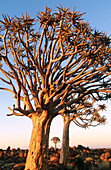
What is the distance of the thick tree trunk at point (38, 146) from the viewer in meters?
8.27

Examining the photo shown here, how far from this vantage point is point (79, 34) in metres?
9.45

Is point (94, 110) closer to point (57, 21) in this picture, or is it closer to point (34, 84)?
point (34, 84)

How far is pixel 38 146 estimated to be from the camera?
8.51 meters

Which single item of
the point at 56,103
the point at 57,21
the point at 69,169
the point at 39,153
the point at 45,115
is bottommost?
the point at 69,169

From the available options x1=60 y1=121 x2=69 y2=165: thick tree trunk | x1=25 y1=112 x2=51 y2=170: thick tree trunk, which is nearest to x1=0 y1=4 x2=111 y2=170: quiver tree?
x1=25 y1=112 x2=51 y2=170: thick tree trunk

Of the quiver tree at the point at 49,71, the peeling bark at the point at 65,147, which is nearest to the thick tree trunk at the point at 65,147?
the peeling bark at the point at 65,147

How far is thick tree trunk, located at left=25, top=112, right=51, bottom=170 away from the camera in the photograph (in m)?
8.27

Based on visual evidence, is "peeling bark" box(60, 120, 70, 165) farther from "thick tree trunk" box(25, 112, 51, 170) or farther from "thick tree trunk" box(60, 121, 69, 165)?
"thick tree trunk" box(25, 112, 51, 170)

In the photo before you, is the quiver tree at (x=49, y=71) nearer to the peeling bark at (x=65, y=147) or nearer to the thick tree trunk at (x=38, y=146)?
the thick tree trunk at (x=38, y=146)

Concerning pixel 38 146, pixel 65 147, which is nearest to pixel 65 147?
pixel 65 147

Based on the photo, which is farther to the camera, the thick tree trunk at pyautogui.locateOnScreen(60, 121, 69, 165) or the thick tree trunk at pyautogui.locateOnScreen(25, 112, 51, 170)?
the thick tree trunk at pyautogui.locateOnScreen(60, 121, 69, 165)

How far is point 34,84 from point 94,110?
1004 cm

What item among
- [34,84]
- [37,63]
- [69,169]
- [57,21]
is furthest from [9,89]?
[69,169]

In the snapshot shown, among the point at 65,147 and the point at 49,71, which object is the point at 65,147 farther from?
the point at 49,71
